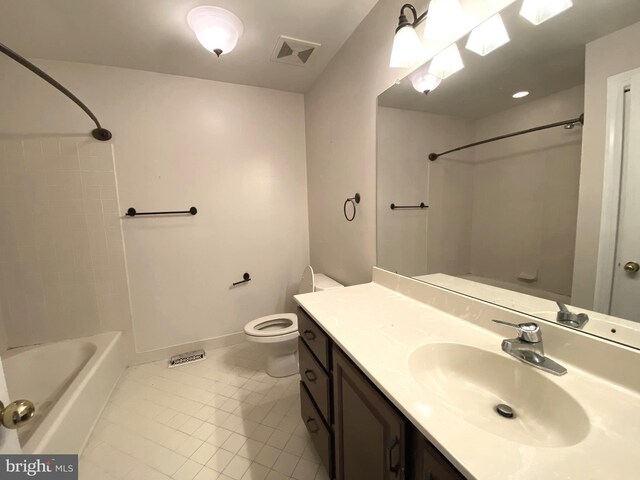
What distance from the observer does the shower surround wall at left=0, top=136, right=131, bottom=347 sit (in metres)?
1.75

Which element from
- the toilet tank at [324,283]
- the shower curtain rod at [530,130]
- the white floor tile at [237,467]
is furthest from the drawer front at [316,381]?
the shower curtain rod at [530,130]

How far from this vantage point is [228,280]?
2.33 m

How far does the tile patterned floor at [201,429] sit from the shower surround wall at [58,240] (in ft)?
2.17

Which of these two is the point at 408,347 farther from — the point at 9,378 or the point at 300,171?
the point at 9,378

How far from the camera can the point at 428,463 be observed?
20.6 inches

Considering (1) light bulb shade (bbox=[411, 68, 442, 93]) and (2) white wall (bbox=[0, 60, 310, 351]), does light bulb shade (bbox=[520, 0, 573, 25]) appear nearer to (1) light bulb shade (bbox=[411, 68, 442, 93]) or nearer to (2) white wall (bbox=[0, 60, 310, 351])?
(1) light bulb shade (bbox=[411, 68, 442, 93])

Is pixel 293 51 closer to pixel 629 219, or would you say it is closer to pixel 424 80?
pixel 424 80

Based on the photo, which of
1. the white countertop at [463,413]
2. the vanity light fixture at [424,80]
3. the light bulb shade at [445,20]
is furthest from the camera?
the vanity light fixture at [424,80]

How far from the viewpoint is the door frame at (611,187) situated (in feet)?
2.12

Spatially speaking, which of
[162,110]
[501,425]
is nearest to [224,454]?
[501,425]

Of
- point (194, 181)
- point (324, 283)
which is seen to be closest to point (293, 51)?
point (194, 181)

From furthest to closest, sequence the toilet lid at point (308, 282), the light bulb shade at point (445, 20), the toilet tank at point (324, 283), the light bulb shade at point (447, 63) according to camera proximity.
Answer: the toilet lid at point (308, 282)
the toilet tank at point (324, 283)
the light bulb shade at point (447, 63)
the light bulb shade at point (445, 20)

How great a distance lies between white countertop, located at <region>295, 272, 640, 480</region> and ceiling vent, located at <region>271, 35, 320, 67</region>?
1.68 metres

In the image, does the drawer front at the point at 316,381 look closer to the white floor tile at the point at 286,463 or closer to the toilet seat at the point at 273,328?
the white floor tile at the point at 286,463
